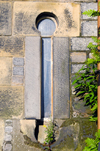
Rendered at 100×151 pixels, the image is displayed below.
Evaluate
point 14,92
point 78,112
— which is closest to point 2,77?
point 14,92

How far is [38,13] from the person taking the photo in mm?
3598

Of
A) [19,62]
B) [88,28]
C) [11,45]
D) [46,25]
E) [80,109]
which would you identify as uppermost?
[46,25]

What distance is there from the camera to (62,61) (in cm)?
358

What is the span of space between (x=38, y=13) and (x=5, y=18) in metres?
0.86

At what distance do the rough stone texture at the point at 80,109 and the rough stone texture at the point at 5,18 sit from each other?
2.47 m

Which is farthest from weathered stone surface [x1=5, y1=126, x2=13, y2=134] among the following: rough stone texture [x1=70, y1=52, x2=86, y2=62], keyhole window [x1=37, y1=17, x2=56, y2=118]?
rough stone texture [x1=70, y1=52, x2=86, y2=62]

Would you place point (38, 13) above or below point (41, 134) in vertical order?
above

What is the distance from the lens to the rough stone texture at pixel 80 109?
3.58 meters

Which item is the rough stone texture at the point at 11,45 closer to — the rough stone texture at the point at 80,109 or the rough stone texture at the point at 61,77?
the rough stone texture at the point at 61,77

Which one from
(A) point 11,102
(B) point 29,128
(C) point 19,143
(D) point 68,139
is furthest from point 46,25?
(C) point 19,143

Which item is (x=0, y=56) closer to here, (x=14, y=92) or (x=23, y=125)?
(x=14, y=92)

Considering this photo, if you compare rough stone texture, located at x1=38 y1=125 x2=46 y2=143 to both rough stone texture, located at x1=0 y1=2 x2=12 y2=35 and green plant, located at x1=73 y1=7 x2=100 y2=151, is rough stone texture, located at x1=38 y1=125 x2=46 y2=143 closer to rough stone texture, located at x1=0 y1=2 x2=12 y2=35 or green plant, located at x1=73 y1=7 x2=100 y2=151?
green plant, located at x1=73 y1=7 x2=100 y2=151

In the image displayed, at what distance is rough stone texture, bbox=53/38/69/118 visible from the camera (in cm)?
354

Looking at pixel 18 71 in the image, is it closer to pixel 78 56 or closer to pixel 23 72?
pixel 23 72
